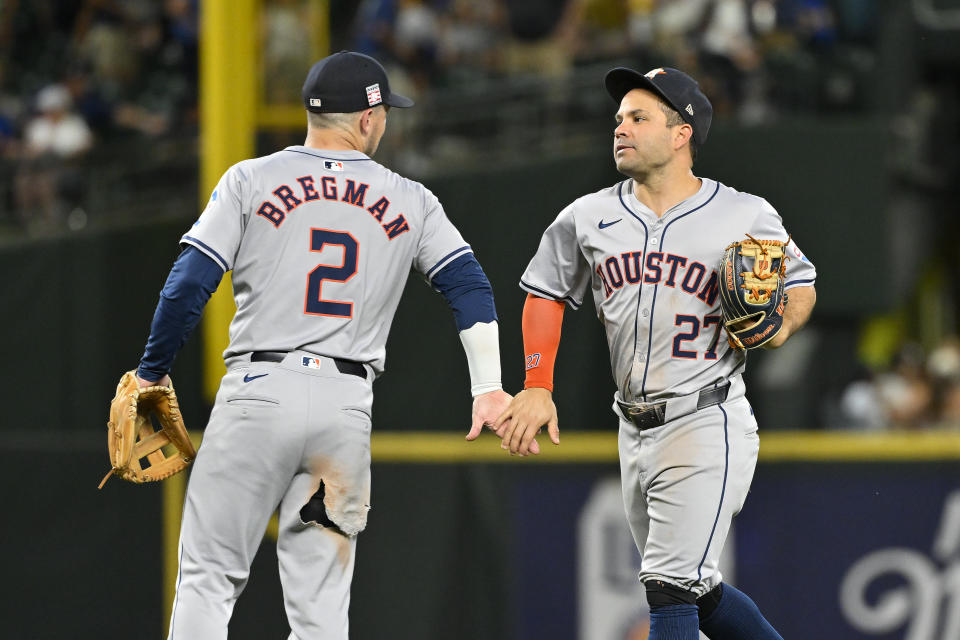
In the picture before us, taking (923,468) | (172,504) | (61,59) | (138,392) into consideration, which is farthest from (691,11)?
(138,392)

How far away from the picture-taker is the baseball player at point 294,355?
155 inches

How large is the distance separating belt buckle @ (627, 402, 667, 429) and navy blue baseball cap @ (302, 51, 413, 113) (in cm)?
111

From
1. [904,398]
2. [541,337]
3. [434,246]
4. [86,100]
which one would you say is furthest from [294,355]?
[86,100]

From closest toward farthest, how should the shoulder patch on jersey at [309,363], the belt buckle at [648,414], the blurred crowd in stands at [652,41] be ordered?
the shoulder patch on jersey at [309,363] < the belt buckle at [648,414] < the blurred crowd in stands at [652,41]

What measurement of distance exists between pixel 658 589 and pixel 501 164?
210 inches

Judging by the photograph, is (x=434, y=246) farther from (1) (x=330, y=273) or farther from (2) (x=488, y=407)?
(2) (x=488, y=407)

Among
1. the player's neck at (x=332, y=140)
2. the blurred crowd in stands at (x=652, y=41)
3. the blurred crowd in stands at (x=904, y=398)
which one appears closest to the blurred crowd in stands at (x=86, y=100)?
the blurred crowd in stands at (x=652, y=41)

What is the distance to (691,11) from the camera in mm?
9375

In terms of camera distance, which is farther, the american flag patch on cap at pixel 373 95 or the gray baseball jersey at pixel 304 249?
the american flag patch on cap at pixel 373 95

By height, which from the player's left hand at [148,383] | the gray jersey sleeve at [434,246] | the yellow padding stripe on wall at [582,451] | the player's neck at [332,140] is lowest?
the yellow padding stripe on wall at [582,451]

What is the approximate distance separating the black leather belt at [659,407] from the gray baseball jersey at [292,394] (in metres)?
0.78

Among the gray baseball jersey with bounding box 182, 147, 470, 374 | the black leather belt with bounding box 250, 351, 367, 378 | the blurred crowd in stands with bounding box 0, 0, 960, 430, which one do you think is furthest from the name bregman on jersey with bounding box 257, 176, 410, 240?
the blurred crowd in stands with bounding box 0, 0, 960, 430

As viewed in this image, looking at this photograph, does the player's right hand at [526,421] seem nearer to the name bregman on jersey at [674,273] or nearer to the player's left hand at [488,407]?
the player's left hand at [488,407]

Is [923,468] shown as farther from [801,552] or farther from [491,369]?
[491,369]
